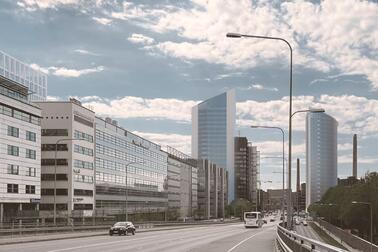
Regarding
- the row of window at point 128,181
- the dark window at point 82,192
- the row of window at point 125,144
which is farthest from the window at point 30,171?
the row of window at point 125,144

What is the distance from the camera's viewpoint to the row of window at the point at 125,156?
126062 mm

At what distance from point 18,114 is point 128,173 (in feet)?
183

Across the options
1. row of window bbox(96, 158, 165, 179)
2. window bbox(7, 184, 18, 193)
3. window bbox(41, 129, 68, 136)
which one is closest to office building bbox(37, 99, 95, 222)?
window bbox(41, 129, 68, 136)

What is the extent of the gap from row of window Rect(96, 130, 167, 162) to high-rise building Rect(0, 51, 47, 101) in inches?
649

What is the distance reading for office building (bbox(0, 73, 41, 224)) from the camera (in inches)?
3457

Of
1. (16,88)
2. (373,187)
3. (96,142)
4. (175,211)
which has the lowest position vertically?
(175,211)

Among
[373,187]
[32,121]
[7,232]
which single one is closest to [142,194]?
[32,121]

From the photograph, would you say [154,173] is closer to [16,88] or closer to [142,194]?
[142,194]

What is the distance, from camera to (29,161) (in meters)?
96.1

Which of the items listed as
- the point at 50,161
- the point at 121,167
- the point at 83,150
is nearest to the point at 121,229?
the point at 50,161

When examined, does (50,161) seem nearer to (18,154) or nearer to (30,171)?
(30,171)

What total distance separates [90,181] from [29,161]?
23.1 meters

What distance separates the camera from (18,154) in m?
92.3

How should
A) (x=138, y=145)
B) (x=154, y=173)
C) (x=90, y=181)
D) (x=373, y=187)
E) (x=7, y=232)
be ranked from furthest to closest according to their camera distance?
(x=154, y=173) → (x=138, y=145) → (x=90, y=181) → (x=373, y=187) → (x=7, y=232)
